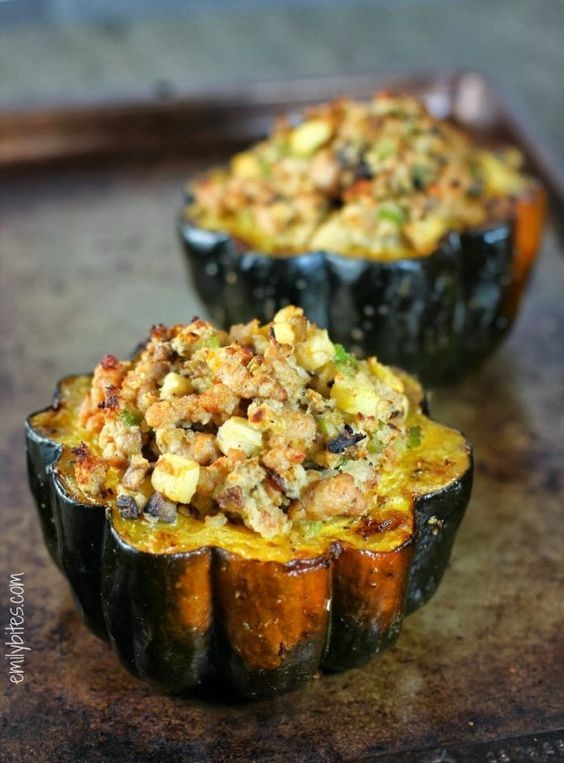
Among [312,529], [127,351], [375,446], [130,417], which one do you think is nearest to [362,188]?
[127,351]

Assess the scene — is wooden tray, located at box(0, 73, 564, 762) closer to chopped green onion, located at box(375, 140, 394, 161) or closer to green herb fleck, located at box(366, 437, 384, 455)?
green herb fleck, located at box(366, 437, 384, 455)

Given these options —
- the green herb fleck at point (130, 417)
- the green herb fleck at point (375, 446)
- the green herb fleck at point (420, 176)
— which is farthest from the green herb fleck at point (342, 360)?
the green herb fleck at point (420, 176)

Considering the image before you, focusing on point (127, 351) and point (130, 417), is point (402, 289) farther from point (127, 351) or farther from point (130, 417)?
point (130, 417)

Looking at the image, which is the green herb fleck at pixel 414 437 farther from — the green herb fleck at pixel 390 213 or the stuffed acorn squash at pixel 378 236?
the green herb fleck at pixel 390 213

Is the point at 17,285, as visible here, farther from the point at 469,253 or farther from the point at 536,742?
the point at 536,742

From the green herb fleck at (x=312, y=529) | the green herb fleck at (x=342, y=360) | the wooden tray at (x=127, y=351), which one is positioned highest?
the green herb fleck at (x=342, y=360)

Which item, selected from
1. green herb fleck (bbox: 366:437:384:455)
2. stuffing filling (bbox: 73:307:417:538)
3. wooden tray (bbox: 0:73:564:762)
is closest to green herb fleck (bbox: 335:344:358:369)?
stuffing filling (bbox: 73:307:417:538)
